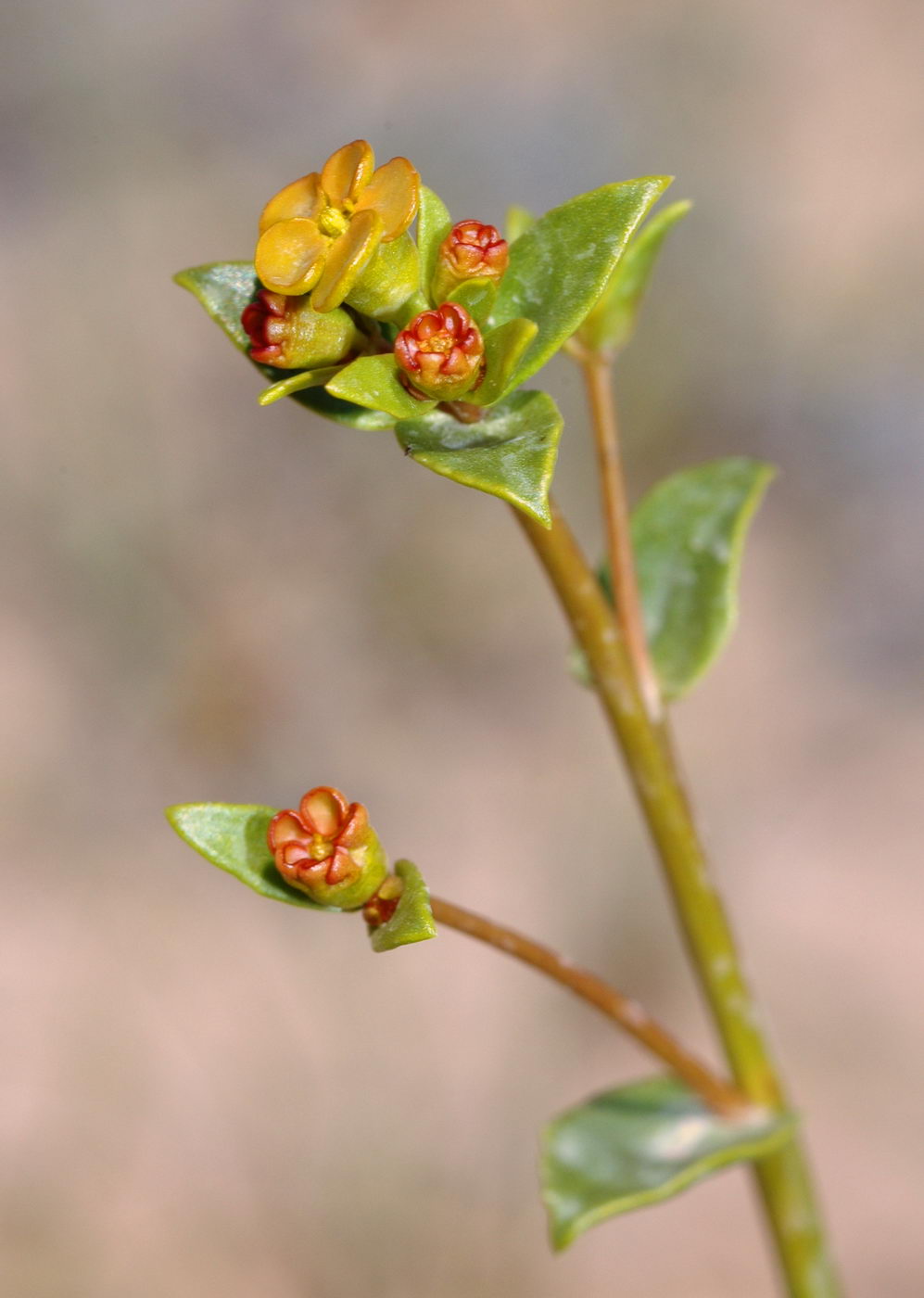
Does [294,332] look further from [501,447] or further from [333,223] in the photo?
[501,447]

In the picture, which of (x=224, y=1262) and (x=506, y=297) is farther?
(x=224, y=1262)

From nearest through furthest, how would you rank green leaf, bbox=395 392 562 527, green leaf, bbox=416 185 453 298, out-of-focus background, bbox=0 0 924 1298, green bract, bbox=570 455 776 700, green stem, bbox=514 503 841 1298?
green leaf, bbox=395 392 562 527, green leaf, bbox=416 185 453 298, green stem, bbox=514 503 841 1298, green bract, bbox=570 455 776 700, out-of-focus background, bbox=0 0 924 1298

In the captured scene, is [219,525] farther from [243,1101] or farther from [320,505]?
[243,1101]

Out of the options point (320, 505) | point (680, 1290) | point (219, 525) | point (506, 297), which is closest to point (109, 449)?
point (219, 525)

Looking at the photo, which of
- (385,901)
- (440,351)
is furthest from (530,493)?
(385,901)

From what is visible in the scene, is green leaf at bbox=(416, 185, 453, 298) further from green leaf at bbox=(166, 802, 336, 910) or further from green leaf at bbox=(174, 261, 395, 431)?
green leaf at bbox=(166, 802, 336, 910)

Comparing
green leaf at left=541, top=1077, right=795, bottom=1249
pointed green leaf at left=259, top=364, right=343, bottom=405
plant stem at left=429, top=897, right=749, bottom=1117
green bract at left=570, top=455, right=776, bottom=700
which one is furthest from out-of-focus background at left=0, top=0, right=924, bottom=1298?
pointed green leaf at left=259, top=364, right=343, bottom=405

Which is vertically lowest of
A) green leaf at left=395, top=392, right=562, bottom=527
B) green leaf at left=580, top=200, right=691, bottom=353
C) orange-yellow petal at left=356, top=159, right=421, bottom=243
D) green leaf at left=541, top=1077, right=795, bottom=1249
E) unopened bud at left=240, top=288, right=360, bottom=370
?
green leaf at left=541, top=1077, right=795, bottom=1249

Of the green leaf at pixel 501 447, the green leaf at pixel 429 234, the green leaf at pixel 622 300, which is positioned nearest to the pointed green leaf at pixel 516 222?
the green leaf at pixel 622 300
